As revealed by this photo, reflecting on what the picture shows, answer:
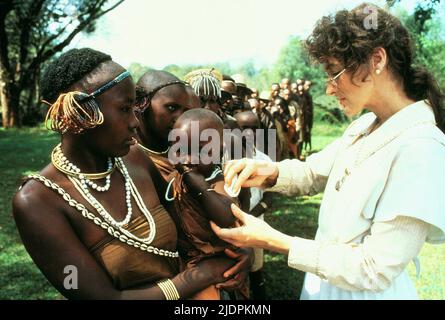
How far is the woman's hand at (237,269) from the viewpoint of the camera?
2.01 m

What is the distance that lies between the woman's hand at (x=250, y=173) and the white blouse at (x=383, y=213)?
45 centimetres

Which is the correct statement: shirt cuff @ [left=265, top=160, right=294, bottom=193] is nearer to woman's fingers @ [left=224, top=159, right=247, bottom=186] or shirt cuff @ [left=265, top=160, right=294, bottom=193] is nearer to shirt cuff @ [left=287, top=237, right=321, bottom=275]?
woman's fingers @ [left=224, top=159, right=247, bottom=186]

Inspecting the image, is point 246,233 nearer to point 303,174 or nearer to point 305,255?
point 305,255

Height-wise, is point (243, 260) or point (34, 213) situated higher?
point (34, 213)

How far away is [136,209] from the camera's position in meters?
1.88

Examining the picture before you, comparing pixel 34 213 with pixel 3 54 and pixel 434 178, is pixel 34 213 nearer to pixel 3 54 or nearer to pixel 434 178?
pixel 434 178

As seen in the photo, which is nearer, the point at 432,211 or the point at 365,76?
the point at 432,211

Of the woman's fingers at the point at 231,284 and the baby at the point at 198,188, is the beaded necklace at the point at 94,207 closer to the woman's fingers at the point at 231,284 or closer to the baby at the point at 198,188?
the baby at the point at 198,188

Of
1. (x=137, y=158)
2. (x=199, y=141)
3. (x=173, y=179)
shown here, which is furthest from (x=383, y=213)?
(x=137, y=158)

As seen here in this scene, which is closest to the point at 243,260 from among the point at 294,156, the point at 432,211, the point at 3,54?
the point at 432,211

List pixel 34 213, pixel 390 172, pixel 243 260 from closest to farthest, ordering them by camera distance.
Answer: pixel 34 213 → pixel 390 172 → pixel 243 260

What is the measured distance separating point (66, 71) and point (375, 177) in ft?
4.42

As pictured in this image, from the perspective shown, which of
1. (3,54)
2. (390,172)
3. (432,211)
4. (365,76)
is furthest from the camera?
(3,54)

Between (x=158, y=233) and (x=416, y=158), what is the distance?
1.13 m
